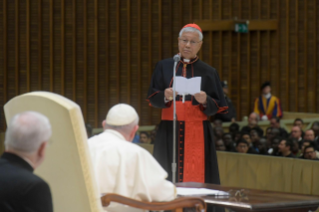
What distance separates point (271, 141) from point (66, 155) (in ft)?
21.8

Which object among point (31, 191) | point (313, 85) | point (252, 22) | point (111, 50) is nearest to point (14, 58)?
point (111, 50)

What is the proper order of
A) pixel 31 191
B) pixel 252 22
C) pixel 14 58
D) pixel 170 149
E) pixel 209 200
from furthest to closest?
pixel 252 22 < pixel 14 58 < pixel 170 149 < pixel 209 200 < pixel 31 191

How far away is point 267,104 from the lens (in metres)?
13.1

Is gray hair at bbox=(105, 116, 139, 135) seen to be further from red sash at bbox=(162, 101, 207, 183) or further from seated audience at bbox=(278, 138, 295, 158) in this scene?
seated audience at bbox=(278, 138, 295, 158)

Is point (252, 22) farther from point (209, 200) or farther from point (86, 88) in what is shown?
point (209, 200)

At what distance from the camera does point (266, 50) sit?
1372cm

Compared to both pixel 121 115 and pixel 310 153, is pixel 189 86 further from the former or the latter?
pixel 310 153

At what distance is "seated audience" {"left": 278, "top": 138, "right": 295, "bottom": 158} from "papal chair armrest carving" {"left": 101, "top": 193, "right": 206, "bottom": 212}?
16.3 ft

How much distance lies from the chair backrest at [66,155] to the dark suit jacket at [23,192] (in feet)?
1.84

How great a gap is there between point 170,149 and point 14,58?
8.46 metres

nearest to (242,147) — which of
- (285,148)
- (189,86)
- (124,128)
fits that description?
(285,148)

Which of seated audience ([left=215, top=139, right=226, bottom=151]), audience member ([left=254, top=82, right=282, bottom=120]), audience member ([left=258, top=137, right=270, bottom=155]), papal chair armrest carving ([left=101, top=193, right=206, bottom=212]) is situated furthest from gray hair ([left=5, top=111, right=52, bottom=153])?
audience member ([left=254, top=82, right=282, bottom=120])

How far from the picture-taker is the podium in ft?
11.7

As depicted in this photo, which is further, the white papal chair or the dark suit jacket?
the white papal chair
